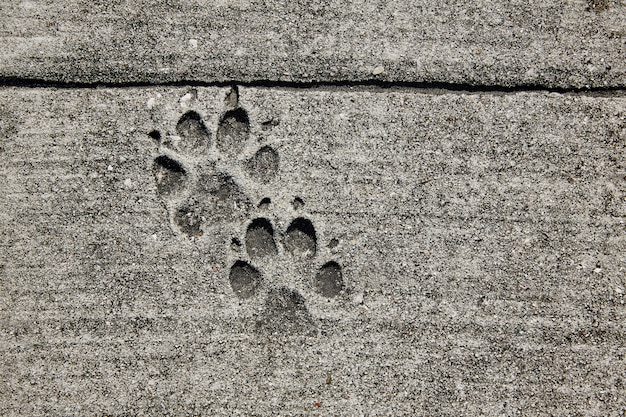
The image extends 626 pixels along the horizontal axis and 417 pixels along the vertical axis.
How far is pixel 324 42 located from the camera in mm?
1696

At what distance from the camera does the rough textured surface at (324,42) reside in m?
1.69

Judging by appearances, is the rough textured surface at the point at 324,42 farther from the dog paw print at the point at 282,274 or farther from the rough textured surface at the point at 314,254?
the dog paw print at the point at 282,274

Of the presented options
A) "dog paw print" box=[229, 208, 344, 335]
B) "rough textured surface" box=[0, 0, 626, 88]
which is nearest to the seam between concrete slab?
"rough textured surface" box=[0, 0, 626, 88]

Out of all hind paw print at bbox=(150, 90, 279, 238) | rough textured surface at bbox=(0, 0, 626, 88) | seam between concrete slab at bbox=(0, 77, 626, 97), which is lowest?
hind paw print at bbox=(150, 90, 279, 238)

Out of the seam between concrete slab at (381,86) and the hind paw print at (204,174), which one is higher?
the seam between concrete slab at (381,86)

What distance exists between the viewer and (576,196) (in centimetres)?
167

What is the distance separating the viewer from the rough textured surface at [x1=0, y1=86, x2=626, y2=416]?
164 cm

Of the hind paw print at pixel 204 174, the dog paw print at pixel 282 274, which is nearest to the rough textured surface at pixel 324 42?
the hind paw print at pixel 204 174

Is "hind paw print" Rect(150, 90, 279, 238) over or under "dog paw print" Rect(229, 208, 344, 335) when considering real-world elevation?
over

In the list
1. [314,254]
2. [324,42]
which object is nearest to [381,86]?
[324,42]

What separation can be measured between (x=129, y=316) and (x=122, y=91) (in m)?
0.80

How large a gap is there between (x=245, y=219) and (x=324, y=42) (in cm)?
69

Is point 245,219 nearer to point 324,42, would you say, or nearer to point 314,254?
point 314,254

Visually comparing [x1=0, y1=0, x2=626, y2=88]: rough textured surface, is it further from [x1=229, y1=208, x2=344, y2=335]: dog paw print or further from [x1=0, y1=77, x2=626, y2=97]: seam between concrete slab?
[x1=229, y1=208, x2=344, y2=335]: dog paw print
